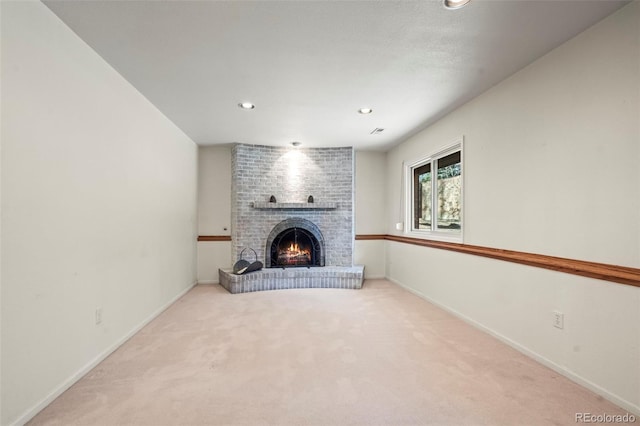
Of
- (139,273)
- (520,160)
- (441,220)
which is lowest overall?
(139,273)

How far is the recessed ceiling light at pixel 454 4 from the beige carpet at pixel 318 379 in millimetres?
2367

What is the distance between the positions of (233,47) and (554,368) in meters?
3.32

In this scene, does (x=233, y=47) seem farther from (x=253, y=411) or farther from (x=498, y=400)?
(x=498, y=400)

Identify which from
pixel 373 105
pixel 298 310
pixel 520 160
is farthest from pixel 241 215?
pixel 520 160

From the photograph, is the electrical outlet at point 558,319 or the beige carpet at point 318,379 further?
the electrical outlet at point 558,319

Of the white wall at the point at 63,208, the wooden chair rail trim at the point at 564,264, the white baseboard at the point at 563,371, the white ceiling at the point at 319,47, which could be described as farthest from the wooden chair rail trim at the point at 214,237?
the white baseboard at the point at 563,371

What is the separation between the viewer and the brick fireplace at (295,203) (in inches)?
199

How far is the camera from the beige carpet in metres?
1.69

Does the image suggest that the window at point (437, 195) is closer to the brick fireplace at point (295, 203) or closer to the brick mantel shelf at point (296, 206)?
the brick fireplace at point (295, 203)

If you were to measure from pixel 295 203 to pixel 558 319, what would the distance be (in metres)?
3.78

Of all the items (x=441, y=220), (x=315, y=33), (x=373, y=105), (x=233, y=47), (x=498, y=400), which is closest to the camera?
(x=498, y=400)

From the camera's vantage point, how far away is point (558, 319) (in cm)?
218

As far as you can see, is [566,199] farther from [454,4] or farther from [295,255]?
[295,255]

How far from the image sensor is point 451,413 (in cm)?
170
